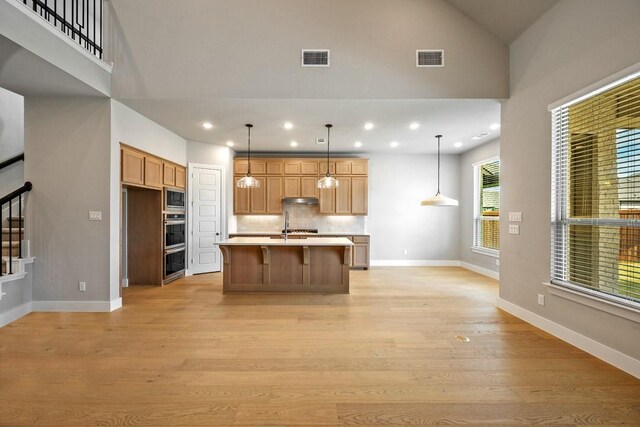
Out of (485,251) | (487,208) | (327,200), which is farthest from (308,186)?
(485,251)

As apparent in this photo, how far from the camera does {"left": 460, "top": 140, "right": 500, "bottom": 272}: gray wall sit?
6.50m

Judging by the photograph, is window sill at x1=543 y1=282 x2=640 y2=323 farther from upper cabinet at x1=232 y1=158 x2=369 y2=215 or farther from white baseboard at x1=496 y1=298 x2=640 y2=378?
upper cabinet at x1=232 y1=158 x2=369 y2=215

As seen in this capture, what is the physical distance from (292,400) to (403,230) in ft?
19.8

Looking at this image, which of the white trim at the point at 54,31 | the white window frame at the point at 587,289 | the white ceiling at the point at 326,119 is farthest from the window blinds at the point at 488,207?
the white trim at the point at 54,31

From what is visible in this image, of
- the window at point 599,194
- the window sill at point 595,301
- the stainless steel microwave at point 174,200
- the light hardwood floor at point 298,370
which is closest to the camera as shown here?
Result: the light hardwood floor at point 298,370

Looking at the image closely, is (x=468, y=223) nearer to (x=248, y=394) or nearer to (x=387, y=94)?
(x=387, y=94)

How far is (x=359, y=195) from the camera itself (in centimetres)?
721

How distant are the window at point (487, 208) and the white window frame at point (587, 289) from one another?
3.11 meters

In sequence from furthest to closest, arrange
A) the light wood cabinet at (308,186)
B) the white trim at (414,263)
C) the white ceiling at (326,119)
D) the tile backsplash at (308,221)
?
1. the white trim at (414,263)
2. the tile backsplash at (308,221)
3. the light wood cabinet at (308,186)
4. the white ceiling at (326,119)

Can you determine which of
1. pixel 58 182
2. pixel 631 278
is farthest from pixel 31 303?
pixel 631 278

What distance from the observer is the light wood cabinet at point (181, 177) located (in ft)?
19.5

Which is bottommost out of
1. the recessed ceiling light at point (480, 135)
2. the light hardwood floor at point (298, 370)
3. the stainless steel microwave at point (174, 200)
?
the light hardwood floor at point (298, 370)

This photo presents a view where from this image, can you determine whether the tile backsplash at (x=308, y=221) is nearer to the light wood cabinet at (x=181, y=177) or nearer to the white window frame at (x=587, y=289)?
the light wood cabinet at (x=181, y=177)

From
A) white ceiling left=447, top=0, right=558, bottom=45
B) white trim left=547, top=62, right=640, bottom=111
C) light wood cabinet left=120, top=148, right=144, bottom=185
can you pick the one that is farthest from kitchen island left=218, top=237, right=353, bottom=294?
white ceiling left=447, top=0, right=558, bottom=45
